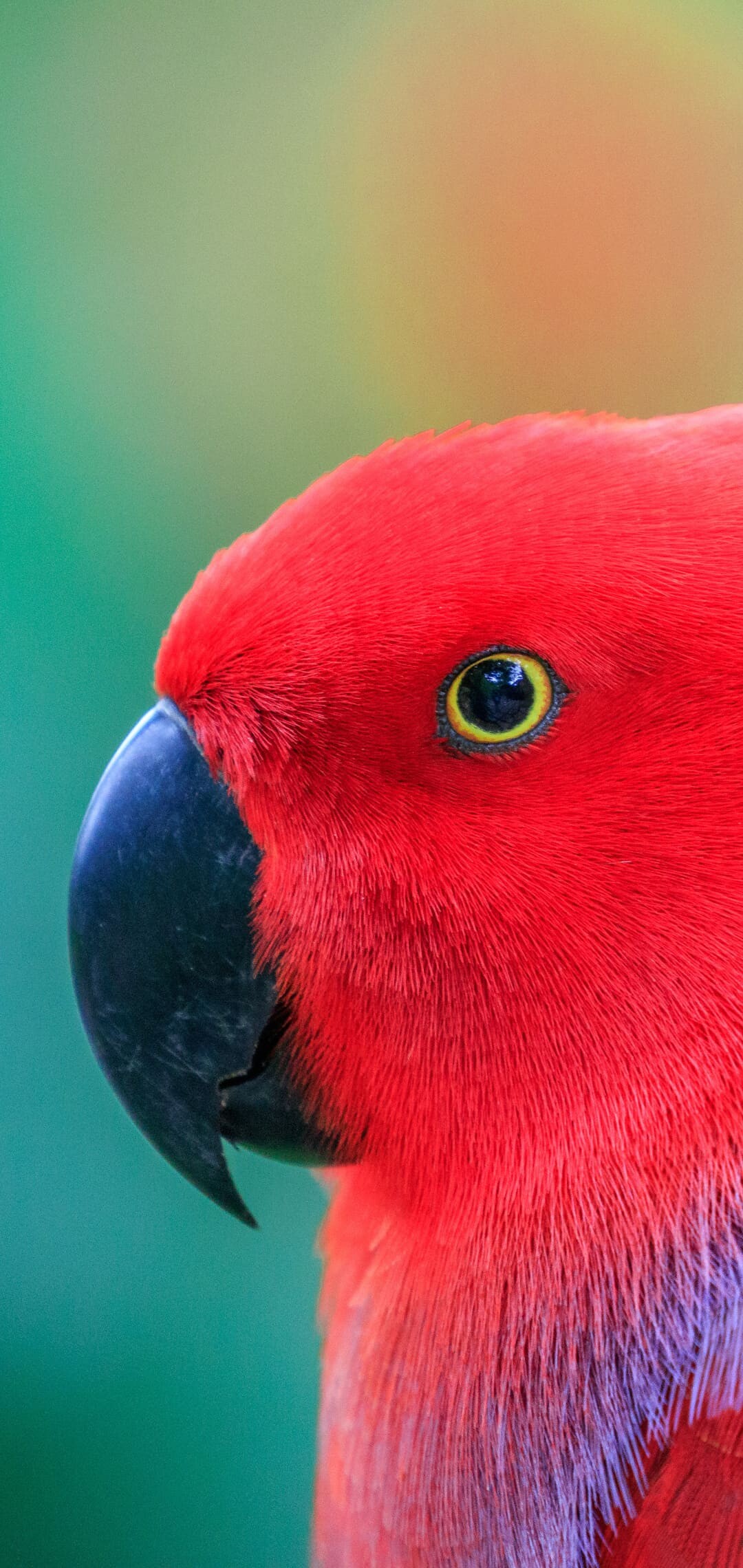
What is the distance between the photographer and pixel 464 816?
585 mm

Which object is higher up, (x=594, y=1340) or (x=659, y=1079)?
(x=659, y=1079)

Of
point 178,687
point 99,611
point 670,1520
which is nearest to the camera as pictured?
point 670,1520

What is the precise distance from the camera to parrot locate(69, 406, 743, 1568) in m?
0.55

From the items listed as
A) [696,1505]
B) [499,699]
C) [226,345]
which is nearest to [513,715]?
[499,699]

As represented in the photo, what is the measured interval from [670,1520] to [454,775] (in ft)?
1.23

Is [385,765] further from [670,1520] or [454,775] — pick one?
[670,1520]

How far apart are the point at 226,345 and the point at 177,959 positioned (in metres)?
1.02

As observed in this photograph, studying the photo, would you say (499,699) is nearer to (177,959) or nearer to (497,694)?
(497,694)

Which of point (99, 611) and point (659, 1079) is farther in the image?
point (99, 611)

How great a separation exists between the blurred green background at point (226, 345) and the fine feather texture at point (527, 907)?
79 cm

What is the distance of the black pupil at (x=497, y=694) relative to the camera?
57 centimetres

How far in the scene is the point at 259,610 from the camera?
61cm

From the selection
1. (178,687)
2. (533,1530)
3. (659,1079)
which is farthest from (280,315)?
(533,1530)

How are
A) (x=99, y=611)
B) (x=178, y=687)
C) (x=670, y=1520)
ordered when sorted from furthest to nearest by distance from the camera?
(x=99, y=611)
(x=178, y=687)
(x=670, y=1520)
